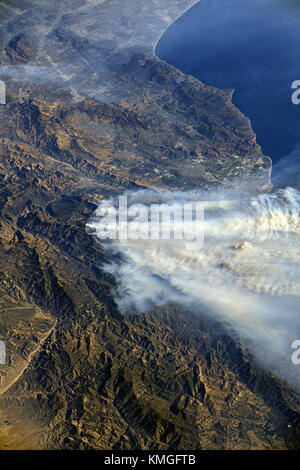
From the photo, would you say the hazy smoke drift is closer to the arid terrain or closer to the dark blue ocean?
the arid terrain

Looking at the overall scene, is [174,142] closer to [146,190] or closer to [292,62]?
[146,190]

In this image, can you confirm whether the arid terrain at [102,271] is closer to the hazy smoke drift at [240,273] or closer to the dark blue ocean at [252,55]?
the hazy smoke drift at [240,273]

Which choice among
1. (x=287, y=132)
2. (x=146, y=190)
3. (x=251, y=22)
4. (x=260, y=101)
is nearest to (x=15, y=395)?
(x=146, y=190)

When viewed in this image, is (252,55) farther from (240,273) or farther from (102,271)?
(102,271)

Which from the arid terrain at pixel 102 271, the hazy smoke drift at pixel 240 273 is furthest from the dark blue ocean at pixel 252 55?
the hazy smoke drift at pixel 240 273

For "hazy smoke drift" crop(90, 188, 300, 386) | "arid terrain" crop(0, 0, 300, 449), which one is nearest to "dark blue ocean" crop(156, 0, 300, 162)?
"arid terrain" crop(0, 0, 300, 449)

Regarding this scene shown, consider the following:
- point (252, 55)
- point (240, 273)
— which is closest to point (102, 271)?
point (240, 273)
